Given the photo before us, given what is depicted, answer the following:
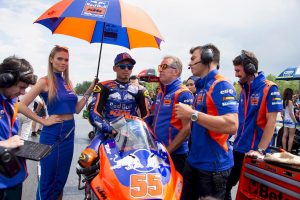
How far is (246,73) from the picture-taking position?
3789mm

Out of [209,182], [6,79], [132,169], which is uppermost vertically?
[6,79]

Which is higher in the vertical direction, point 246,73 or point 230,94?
point 246,73

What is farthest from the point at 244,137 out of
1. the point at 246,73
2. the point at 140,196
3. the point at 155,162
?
the point at 140,196

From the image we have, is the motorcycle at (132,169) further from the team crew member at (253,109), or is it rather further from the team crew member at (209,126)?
the team crew member at (253,109)

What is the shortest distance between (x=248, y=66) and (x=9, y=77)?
8.85 ft

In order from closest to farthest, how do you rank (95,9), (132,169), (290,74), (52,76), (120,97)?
1. (132,169)
2. (95,9)
3. (120,97)
4. (52,76)
5. (290,74)

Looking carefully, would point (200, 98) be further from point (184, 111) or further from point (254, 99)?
point (254, 99)

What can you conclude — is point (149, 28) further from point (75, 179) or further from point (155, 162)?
point (75, 179)

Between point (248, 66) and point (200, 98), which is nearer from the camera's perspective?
point (200, 98)

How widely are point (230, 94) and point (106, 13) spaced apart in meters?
1.85

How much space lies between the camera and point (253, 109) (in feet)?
12.3

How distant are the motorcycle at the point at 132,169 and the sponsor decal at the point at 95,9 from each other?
59.3 inches

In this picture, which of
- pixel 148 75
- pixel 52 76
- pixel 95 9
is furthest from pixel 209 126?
pixel 148 75

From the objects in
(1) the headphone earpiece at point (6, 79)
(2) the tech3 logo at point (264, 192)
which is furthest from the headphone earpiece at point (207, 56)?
(1) the headphone earpiece at point (6, 79)
